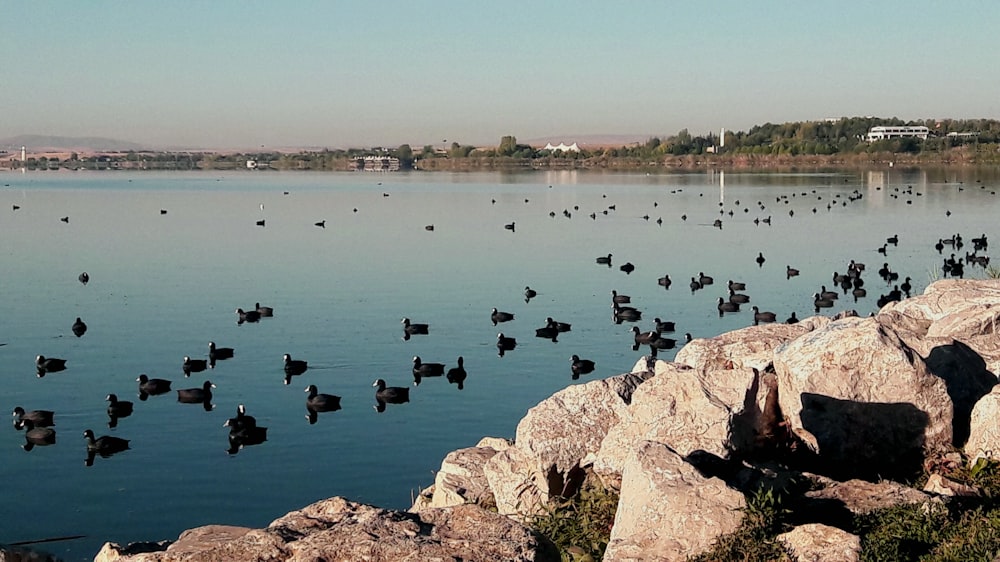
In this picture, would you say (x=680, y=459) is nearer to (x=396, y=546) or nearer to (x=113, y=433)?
(x=396, y=546)

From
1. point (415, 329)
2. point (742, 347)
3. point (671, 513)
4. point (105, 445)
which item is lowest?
point (105, 445)

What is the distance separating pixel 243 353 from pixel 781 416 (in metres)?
22.4

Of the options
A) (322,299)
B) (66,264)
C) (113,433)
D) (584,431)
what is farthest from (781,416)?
(66,264)

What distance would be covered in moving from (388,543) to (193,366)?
77.2 feet

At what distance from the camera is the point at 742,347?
15203mm

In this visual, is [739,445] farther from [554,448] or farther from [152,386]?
[152,386]

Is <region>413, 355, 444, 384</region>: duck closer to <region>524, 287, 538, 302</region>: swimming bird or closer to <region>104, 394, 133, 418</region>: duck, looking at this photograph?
<region>104, 394, 133, 418</region>: duck

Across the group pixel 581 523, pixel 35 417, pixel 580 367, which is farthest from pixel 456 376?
pixel 581 523

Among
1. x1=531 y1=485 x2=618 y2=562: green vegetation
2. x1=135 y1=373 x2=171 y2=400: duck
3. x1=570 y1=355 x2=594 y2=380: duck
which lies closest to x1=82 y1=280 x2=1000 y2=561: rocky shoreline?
x1=531 y1=485 x2=618 y2=562: green vegetation

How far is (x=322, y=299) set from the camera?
41.4 metres

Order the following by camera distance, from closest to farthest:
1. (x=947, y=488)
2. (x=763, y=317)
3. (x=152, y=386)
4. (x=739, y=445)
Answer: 1. (x=947, y=488)
2. (x=739, y=445)
3. (x=152, y=386)
4. (x=763, y=317)

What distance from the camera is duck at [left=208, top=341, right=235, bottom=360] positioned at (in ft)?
102

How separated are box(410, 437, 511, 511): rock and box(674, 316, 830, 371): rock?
2.82 metres

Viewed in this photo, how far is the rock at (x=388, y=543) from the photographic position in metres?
7.47
